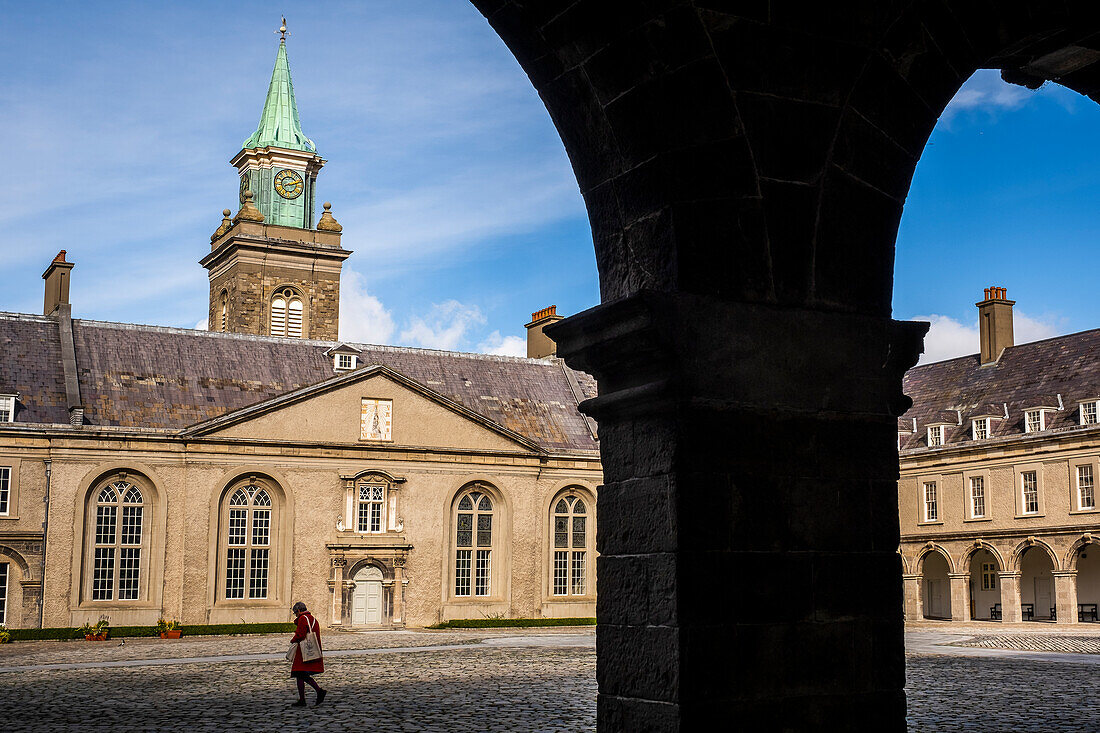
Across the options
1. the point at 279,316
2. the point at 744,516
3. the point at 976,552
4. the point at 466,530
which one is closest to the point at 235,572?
the point at 466,530

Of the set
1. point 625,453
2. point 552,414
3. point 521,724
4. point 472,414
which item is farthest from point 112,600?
point 625,453

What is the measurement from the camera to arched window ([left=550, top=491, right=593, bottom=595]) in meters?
41.0

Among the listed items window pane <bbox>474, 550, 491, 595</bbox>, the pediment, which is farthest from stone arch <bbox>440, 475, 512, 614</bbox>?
the pediment

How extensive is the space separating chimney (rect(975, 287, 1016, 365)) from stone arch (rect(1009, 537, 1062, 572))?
295 inches

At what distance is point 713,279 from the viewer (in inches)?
203

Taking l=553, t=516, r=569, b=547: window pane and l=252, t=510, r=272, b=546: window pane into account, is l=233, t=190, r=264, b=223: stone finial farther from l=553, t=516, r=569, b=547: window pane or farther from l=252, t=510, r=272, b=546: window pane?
l=553, t=516, r=569, b=547: window pane

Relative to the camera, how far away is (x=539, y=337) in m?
49.4

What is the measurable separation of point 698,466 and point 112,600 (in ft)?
108

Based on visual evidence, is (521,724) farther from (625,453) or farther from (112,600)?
(112,600)

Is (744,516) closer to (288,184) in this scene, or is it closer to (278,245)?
(278,245)

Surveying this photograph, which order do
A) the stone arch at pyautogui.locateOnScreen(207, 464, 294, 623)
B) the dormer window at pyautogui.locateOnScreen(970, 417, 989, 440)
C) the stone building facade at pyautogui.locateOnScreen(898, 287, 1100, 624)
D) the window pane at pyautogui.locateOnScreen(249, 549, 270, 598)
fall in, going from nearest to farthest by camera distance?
the stone arch at pyautogui.locateOnScreen(207, 464, 294, 623) < the window pane at pyautogui.locateOnScreen(249, 549, 270, 598) < the stone building facade at pyautogui.locateOnScreen(898, 287, 1100, 624) < the dormer window at pyautogui.locateOnScreen(970, 417, 989, 440)

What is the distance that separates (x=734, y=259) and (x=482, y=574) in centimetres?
3543

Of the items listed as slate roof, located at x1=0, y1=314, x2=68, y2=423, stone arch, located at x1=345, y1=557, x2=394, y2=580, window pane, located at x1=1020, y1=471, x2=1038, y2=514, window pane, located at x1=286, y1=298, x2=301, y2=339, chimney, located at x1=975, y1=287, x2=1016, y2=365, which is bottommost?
stone arch, located at x1=345, y1=557, x2=394, y2=580

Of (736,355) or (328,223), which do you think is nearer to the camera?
(736,355)
